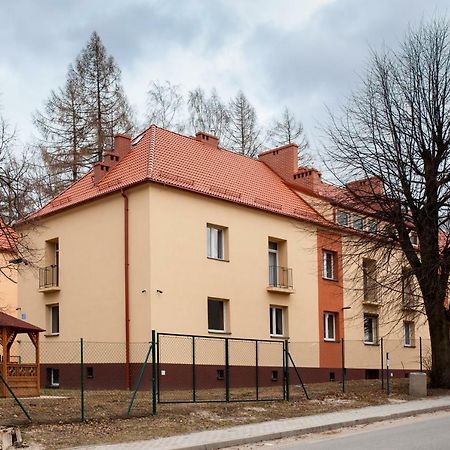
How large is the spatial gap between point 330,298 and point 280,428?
57.8 ft

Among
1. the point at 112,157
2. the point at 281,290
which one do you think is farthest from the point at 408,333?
the point at 112,157

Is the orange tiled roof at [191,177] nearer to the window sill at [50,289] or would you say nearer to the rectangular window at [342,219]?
the rectangular window at [342,219]

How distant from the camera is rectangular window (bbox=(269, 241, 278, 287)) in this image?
30.7m

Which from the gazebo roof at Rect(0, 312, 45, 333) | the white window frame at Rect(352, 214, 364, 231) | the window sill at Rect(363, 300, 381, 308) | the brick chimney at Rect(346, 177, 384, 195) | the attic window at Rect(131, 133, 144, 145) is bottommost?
the gazebo roof at Rect(0, 312, 45, 333)

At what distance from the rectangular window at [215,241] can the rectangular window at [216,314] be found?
1.72m

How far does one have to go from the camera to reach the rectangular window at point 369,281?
1098 inches

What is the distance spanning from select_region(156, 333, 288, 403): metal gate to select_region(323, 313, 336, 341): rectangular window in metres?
4.66

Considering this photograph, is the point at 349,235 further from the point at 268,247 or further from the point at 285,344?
the point at 285,344

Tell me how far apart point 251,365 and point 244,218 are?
5.80 meters

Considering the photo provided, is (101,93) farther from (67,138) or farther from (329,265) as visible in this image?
(329,265)

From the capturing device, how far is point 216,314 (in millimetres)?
28281

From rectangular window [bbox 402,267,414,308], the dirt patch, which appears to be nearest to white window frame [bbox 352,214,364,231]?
rectangular window [bbox 402,267,414,308]

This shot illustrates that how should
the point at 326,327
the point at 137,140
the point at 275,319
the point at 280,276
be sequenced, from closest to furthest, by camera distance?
the point at 275,319, the point at 280,276, the point at 137,140, the point at 326,327

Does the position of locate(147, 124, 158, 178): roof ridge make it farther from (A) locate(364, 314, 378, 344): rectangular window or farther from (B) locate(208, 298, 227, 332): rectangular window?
(A) locate(364, 314, 378, 344): rectangular window
